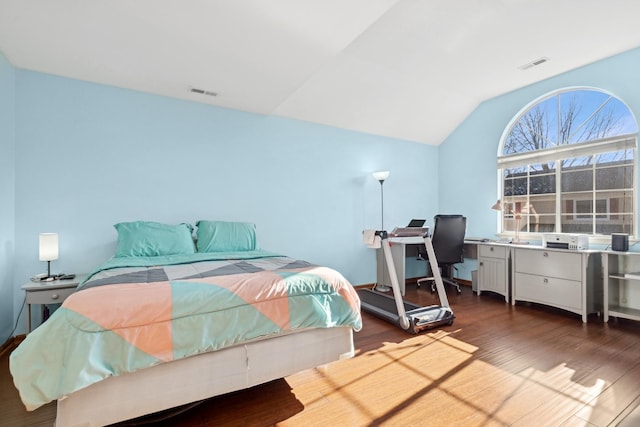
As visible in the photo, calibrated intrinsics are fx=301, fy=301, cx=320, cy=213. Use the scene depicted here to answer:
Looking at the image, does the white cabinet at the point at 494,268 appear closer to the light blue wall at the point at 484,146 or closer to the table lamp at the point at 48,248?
the light blue wall at the point at 484,146

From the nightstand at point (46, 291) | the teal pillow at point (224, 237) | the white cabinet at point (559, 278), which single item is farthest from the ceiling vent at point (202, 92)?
the white cabinet at point (559, 278)

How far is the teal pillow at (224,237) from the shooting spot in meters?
3.19

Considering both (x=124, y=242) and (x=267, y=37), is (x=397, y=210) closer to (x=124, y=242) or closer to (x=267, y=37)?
(x=267, y=37)

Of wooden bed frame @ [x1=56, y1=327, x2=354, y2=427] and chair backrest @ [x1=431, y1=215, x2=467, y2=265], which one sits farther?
chair backrest @ [x1=431, y1=215, x2=467, y2=265]

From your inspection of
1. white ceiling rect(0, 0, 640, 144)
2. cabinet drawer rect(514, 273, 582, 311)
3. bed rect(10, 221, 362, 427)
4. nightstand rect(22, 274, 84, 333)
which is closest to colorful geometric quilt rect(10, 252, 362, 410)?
bed rect(10, 221, 362, 427)

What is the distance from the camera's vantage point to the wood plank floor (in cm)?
171

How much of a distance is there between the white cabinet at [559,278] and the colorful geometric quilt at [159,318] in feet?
9.13

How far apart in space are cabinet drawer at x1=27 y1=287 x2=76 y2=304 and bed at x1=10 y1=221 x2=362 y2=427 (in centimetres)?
65

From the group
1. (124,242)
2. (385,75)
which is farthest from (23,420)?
(385,75)

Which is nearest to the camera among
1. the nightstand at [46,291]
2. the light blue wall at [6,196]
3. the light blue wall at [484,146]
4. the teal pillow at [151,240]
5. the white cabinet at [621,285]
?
the nightstand at [46,291]

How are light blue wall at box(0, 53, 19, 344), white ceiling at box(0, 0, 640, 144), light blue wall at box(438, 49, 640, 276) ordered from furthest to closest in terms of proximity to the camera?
light blue wall at box(438, 49, 640, 276) → light blue wall at box(0, 53, 19, 344) → white ceiling at box(0, 0, 640, 144)

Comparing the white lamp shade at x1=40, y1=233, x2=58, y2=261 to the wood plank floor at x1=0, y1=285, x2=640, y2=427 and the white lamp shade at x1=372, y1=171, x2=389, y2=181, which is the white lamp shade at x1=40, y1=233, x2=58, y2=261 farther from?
the white lamp shade at x1=372, y1=171, x2=389, y2=181

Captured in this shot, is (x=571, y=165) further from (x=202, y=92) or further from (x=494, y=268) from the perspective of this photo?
(x=202, y=92)

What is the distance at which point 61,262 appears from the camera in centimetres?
295
